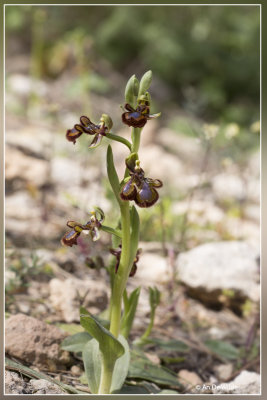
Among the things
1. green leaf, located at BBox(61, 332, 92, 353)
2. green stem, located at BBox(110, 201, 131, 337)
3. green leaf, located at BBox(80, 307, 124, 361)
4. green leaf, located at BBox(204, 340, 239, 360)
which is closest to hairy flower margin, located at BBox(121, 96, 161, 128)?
green stem, located at BBox(110, 201, 131, 337)

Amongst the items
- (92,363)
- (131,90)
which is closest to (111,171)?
(131,90)

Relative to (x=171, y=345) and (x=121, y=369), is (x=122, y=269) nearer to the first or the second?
(x=121, y=369)

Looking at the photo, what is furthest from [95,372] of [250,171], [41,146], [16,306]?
[250,171]

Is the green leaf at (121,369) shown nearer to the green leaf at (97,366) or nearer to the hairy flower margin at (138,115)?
the green leaf at (97,366)

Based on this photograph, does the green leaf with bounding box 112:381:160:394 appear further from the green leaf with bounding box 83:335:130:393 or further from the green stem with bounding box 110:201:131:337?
the green stem with bounding box 110:201:131:337

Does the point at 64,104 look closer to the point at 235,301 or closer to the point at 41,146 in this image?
the point at 41,146
